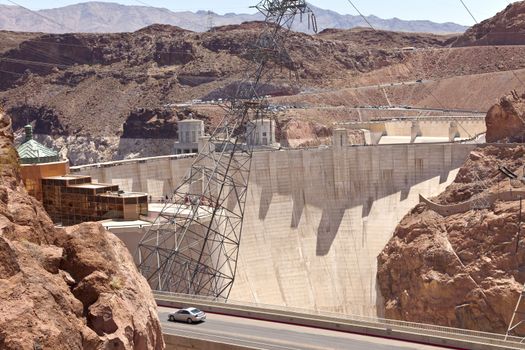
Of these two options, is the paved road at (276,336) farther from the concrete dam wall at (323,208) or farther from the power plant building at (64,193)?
the concrete dam wall at (323,208)

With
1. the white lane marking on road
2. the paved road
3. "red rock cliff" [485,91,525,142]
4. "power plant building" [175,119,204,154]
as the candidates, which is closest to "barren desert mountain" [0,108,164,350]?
the white lane marking on road

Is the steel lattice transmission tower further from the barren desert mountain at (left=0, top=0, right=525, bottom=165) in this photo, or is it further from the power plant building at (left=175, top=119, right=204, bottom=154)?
the barren desert mountain at (left=0, top=0, right=525, bottom=165)

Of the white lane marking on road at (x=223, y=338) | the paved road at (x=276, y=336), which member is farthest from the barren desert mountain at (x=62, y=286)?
the paved road at (x=276, y=336)

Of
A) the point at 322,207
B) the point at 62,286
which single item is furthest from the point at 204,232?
the point at 62,286

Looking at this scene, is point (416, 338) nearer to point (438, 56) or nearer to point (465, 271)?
point (465, 271)

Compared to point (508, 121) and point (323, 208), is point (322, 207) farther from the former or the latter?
point (508, 121)

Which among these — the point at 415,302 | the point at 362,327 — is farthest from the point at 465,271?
the point at 362,327
